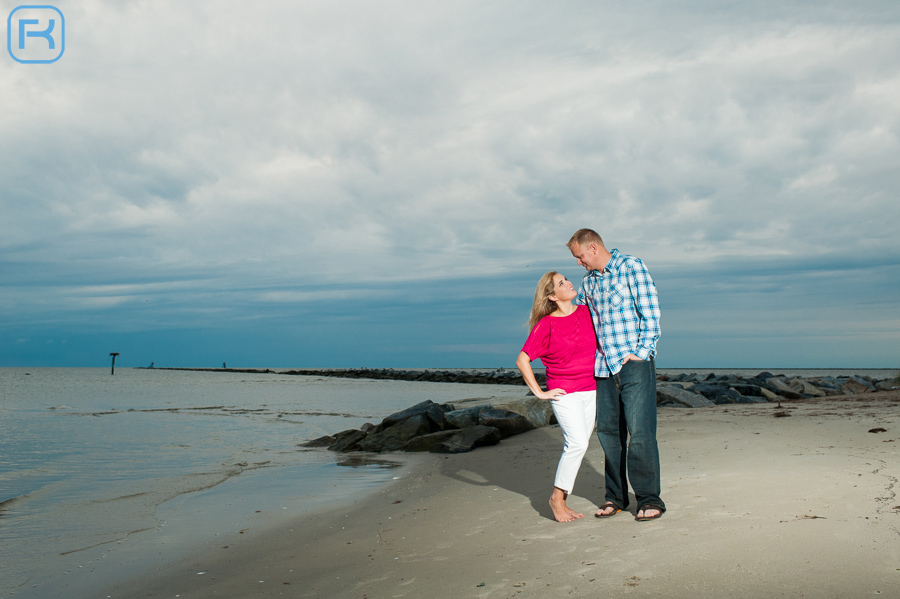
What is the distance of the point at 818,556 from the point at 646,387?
1.46 metres

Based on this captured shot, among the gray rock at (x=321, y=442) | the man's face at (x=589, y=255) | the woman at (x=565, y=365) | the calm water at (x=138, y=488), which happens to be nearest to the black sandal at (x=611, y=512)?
the woman at (x=565, y=365)

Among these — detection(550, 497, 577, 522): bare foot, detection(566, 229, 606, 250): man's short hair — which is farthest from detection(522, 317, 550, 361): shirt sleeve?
detection(550, 497, 577, 522): bare foot

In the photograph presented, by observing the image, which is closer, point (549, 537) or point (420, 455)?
point (549, 537)

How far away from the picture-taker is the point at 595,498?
514 cm

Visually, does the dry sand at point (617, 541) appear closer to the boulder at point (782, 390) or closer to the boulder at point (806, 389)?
the boulder at point (782, 390)

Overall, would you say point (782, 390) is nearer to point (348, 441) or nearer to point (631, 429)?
point (348, 441)

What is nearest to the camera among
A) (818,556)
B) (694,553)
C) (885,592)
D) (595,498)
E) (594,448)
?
(885,592)

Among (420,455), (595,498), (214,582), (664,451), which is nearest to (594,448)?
(664,451)

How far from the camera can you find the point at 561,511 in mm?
4508

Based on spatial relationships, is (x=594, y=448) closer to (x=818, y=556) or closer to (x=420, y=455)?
(x=420, y=455)

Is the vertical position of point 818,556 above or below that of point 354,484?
above

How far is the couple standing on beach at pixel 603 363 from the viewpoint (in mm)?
4355

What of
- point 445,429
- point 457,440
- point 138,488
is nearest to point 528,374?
point 457,440

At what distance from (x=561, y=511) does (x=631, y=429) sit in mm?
794
